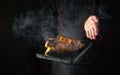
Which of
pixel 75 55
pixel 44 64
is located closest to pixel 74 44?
pixel 75 55

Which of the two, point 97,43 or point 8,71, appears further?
point 8,71

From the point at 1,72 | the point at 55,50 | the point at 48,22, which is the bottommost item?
the point at 1,72

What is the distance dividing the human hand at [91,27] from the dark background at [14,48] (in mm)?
72

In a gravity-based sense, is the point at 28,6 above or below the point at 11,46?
above

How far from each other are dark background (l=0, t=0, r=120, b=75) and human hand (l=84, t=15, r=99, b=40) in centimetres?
7

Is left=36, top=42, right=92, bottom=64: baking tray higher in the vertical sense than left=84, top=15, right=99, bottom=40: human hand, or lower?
lower

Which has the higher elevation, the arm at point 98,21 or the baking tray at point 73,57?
the arm at point 98,21

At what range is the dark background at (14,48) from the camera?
39.3 inches

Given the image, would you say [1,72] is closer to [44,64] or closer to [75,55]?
[44,64]

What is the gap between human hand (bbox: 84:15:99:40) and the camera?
950mm

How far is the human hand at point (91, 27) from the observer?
3.12 ft

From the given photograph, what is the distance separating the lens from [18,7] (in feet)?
3.32

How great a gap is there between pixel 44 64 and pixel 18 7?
0.27 meters

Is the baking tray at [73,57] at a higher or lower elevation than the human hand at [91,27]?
lower
